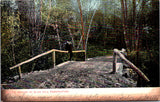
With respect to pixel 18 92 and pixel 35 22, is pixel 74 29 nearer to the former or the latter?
pixel 35 22

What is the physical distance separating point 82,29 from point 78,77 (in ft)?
2.02

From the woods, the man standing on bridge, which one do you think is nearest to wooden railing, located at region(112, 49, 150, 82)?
the woods

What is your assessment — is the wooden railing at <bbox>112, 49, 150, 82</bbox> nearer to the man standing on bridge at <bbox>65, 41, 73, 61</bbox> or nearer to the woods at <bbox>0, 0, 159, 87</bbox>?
the woods at <bbox>0, 0, 159, 87</bbox>

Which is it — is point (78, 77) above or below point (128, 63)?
below

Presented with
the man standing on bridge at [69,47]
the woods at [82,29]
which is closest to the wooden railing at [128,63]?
the woods at [82,29]

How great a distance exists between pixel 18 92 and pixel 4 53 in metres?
0.50

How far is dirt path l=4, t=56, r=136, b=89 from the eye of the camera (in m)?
1.16

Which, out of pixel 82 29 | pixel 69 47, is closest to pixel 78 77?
pixel 69 47

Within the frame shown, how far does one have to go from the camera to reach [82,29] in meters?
1.23

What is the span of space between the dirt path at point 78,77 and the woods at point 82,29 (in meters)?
0.09

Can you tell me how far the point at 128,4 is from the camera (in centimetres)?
123

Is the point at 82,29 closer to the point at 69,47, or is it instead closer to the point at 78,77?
the point at 69,47

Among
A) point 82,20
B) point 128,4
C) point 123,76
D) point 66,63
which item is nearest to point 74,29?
point 82,20

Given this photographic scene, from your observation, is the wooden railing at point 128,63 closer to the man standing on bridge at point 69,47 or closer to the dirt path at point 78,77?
the dirt path at point 78,77
